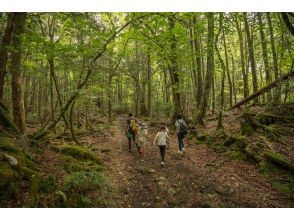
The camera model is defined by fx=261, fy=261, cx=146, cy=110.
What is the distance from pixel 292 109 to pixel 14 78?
12455mm

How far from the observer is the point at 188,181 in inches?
350

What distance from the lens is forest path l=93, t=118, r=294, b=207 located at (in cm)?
752

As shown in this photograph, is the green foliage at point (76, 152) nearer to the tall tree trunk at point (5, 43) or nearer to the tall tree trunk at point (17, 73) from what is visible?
the tall tree trunk at point (17, 73)

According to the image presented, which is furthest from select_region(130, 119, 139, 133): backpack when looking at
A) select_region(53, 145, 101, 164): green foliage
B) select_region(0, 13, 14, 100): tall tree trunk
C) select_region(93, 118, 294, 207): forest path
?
select_region(0, 13, 14, 100): tall tree trunk

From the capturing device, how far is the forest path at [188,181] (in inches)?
296

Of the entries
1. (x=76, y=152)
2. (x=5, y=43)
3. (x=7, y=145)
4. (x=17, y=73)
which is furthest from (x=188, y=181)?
(x=5, y=43)

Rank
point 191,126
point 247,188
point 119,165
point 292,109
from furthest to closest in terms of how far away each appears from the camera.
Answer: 1. point 191,126
2. point 292,109
3. point 119,165
4. point 247,188

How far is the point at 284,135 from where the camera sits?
1170 centimetres

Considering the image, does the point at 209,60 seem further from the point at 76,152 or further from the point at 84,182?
the point at 84,182

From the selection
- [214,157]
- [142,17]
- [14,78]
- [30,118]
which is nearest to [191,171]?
[214,157]

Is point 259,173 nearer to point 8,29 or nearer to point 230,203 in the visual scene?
point 230,203

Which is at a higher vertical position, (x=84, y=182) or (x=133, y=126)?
(x=133, y=126)

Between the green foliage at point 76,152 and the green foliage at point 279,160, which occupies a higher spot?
the green foliage at point 76,152

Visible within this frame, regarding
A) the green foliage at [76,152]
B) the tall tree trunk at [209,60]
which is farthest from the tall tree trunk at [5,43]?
the tall tree trunk at [209,60]
